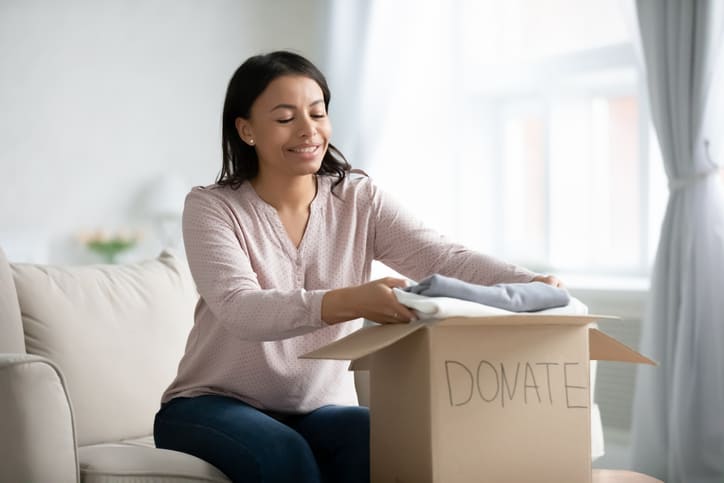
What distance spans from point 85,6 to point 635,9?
7.60 ft

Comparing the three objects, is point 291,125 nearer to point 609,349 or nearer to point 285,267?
point 285,267

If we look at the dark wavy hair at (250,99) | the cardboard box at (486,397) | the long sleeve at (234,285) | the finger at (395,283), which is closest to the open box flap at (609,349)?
the cardboard box at (486,397)

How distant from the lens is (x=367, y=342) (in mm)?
1144

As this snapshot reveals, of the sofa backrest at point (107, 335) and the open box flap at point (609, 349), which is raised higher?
the open box flap at point (609, 349)

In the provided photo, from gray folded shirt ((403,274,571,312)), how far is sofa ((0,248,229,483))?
20.6 inches

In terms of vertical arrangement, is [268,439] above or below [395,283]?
below

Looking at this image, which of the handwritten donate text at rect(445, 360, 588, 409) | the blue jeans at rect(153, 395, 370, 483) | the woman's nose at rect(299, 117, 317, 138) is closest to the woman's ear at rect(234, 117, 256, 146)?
the woman's nose at rect(299, 117, 317, 138)

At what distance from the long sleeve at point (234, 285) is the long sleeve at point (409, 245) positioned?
226mm

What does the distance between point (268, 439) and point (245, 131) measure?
1.91 feet

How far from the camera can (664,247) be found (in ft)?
9.27

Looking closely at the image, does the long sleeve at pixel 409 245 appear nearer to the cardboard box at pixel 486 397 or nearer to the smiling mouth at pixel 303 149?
the smiling mouth at pixel 303 149

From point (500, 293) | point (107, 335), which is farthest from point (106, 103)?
point (500, 293)

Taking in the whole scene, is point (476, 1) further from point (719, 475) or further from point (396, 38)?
point (719, 475)

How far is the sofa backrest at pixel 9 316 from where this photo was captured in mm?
1753
